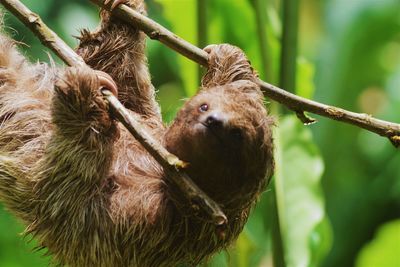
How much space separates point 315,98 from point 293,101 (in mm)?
3836

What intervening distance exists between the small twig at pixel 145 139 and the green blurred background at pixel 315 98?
52.8 inches

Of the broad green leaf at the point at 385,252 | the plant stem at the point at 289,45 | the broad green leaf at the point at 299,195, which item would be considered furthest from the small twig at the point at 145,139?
the broad green leaf at the point at 385,252

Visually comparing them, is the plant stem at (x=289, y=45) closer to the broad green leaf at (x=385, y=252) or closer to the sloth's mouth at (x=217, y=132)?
the sloth's mouth at (x=217, y=132)

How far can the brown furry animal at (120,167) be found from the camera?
4.33 meters

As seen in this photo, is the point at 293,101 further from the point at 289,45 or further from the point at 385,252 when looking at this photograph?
the point at 385,252

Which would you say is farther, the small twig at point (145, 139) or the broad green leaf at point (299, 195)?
the broad green leaf at point (299, 195)

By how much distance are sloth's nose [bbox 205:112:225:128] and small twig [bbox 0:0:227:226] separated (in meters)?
0.41

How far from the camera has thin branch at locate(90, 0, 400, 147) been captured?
429 centimetres

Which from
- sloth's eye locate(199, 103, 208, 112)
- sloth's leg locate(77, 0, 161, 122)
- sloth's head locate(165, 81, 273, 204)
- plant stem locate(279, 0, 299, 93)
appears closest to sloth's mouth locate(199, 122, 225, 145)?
sloth's head locate(165, 81, 273, 204)

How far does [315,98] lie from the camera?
26.8ft

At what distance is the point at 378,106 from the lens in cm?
948

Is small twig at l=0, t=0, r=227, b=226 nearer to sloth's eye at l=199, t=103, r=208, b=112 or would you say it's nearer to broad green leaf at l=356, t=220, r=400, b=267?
sloth's eye at l=199, t=103, r=208, b=112

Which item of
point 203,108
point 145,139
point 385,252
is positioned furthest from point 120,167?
point 385,252

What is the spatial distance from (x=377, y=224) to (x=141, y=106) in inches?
166
